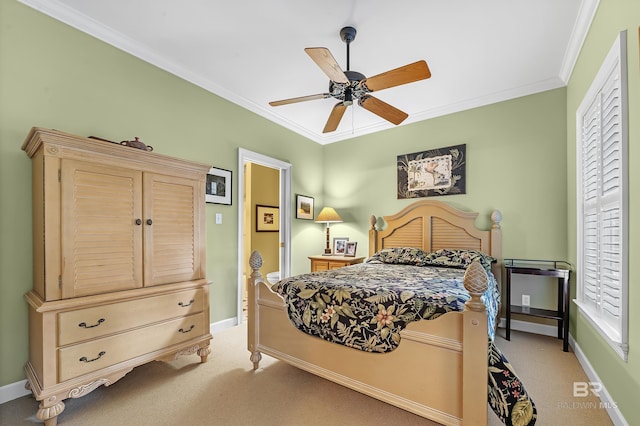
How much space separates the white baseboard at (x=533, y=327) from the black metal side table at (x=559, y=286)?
0.14 m

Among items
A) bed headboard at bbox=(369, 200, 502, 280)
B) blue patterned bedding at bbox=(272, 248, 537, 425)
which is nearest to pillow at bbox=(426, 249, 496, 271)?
bed headboard at bbox=(369, 200, 502, 280)

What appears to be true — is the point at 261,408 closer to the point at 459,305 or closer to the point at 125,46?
the point at 459,305

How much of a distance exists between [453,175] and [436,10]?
6.74 feet

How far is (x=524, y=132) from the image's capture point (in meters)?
3.30

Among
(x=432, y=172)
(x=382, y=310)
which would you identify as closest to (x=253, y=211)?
(x=432, y=172)

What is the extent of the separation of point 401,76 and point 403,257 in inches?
80.7

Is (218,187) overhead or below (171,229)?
overhead

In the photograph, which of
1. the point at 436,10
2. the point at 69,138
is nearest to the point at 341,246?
the point at 436,10

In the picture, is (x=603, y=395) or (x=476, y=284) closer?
(x=476, y=284)

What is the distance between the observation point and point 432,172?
3.88 m

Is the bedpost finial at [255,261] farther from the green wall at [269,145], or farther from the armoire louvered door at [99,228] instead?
the green wall at [269,145]

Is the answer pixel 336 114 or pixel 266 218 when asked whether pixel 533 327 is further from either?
pixel 266 218

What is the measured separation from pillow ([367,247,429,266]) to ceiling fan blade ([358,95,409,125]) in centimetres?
152

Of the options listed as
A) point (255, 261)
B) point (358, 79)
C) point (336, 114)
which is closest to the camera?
point (358, 79)
